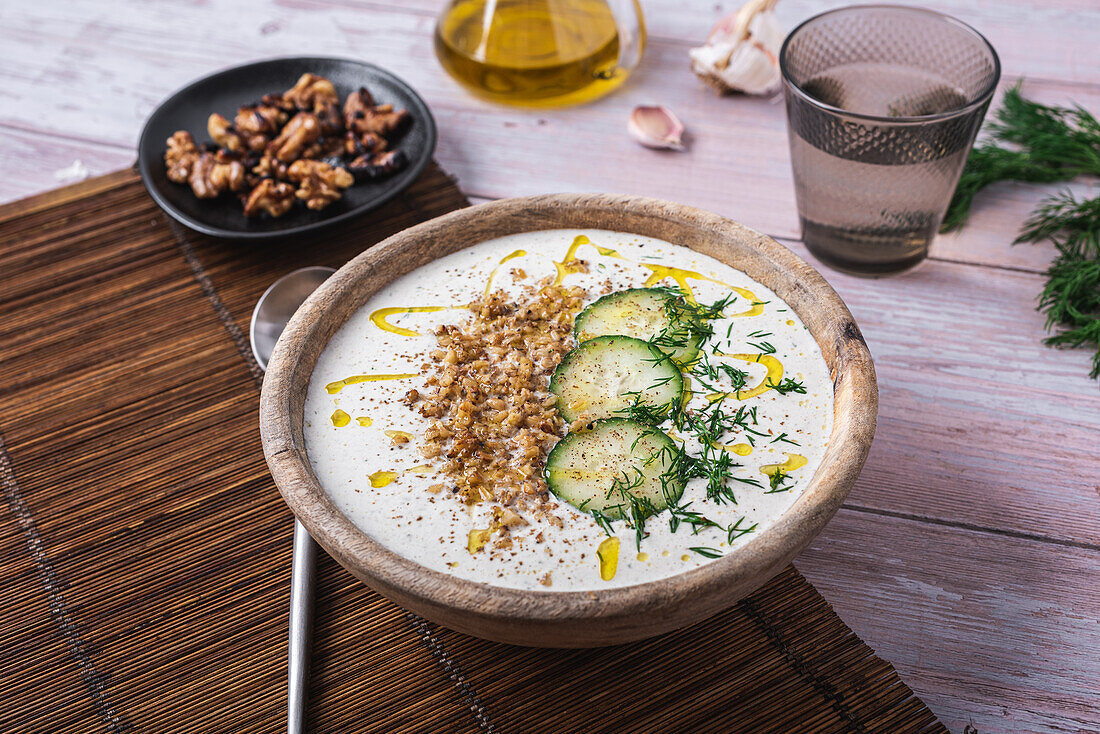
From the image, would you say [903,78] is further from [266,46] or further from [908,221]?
[266,46]

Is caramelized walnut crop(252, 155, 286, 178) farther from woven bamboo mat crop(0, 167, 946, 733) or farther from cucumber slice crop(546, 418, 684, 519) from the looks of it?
cucumber slice crop(546, 418, 684, 519)

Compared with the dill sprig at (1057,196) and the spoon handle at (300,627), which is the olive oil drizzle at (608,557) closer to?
the spoon handle at (300,627)

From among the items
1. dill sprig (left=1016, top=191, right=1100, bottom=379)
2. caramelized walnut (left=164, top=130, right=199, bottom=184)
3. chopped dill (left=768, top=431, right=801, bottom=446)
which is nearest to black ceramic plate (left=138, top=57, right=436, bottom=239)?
caramelized walnut (left=164, top=130, right=199, bottom=184)

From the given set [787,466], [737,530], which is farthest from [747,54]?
[737,530]

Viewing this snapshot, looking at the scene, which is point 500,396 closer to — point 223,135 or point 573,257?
point 573,257

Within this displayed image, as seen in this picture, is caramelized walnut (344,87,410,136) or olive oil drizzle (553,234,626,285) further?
caramelized walnut (344,87,410,136)

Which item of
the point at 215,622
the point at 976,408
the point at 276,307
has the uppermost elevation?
the point at 276,307

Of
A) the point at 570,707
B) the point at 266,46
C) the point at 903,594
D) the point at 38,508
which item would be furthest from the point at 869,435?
the point at 266,46
